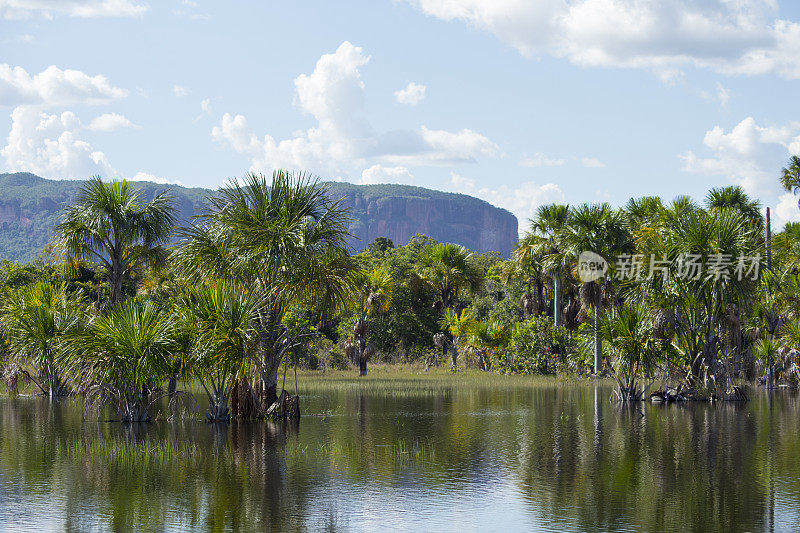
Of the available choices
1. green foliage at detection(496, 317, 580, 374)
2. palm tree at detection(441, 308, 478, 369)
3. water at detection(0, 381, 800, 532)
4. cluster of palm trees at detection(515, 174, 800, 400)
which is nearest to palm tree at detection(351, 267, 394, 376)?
palm tree at detection(441, 308, 478, 369)

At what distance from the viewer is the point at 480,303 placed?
222 ft

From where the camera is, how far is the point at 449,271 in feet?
196

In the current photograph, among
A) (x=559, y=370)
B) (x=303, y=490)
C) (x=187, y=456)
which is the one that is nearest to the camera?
(x=303, y=490)

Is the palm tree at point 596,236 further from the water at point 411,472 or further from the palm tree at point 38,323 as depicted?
the palm tree at point 38,323

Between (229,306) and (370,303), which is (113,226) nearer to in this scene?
(229,306)

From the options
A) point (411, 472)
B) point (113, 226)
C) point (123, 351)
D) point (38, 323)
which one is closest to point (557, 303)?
point (113, 226)

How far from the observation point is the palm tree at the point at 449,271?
59.8m

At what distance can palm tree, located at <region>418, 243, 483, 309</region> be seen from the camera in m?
59.8

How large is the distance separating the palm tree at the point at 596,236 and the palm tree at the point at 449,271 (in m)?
14.9

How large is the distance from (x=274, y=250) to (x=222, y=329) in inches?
113

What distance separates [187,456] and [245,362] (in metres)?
5.53

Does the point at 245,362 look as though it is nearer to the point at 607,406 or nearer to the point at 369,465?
the point at 369,465

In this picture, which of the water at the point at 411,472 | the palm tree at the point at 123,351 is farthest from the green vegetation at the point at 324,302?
the water at the point at 411,472

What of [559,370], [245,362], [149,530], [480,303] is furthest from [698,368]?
[480,303]
